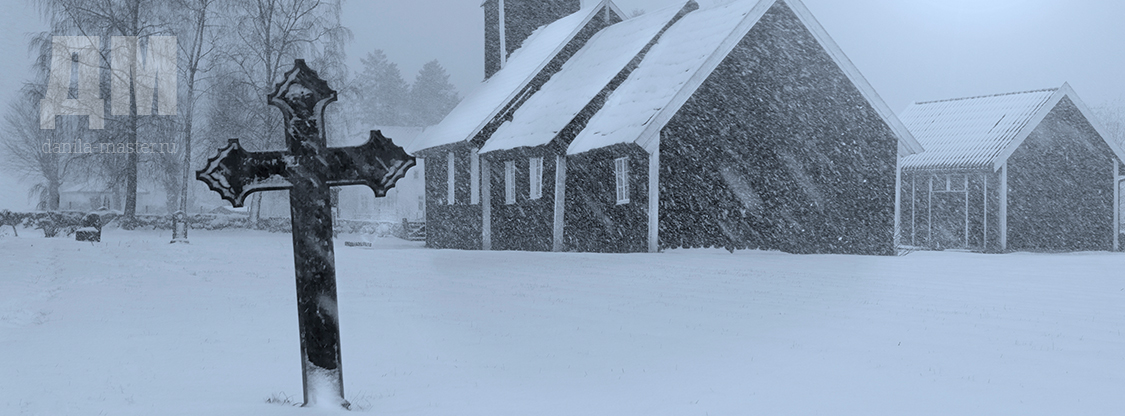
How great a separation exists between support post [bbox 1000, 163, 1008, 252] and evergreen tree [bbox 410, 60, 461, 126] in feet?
207

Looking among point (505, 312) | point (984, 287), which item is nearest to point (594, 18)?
point (984, 287)

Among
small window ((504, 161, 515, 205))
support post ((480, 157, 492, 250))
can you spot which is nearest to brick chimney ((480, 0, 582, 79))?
support post ((480, 157, 492, 250))

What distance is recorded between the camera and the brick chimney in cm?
2941

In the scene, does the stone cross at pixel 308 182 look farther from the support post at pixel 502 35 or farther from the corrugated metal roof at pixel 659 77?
the support post at pixel 502 35

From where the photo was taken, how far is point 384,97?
84812mm

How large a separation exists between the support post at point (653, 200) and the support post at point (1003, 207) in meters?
12.2

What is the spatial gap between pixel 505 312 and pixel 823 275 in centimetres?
631

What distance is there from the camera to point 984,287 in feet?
40.3

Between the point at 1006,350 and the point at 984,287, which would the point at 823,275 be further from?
the point at 1006,350

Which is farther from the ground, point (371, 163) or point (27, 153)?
point (27, 153)

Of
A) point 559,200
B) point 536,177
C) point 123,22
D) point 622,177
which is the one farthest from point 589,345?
point 123,22

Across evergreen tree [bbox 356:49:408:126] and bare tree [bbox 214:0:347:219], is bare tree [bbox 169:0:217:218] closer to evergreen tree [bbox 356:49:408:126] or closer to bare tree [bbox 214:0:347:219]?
bare tree [bbox 214:0:347:219]

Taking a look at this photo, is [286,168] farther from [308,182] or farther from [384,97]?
[384,97]

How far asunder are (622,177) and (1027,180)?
1317 cm
